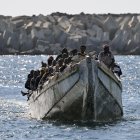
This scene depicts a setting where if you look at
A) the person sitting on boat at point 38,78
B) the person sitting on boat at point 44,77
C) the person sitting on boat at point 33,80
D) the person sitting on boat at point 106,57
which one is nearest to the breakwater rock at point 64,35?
the person sitting on boat at point 33,80

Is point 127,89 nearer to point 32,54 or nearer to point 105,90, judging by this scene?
point 105,90

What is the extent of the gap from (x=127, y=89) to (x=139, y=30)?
93.8 m

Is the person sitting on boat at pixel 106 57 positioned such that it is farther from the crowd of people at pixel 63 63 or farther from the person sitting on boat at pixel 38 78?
the person sitting on boat at pixel 38 78

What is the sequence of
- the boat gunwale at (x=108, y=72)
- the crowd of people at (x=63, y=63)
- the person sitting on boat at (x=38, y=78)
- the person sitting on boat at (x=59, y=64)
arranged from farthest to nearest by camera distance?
the person sitting on boat at (x=38, y=78) < the person sitting on boat at (x=59, y=64) < the crowd of people at (x=63, y=63) < the boat gunwale at (x=108, y=72)

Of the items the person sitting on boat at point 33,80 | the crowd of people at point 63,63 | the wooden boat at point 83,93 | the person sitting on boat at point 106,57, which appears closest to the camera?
the wooden boat at point 83,93

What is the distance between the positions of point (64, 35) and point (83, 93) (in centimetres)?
11205

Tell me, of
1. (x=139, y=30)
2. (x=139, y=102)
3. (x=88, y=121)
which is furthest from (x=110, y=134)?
(x=139, y=30)

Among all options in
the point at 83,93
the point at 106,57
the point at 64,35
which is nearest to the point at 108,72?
the point at 83,93

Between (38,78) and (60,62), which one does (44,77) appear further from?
(60,62)

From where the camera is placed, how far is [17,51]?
13712 centimetres

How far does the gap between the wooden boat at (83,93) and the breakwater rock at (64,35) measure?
323ft

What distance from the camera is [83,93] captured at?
2764 centimetres

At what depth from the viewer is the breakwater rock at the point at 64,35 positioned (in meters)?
135

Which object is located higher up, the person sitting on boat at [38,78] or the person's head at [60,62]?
the person's head at [60,62]
